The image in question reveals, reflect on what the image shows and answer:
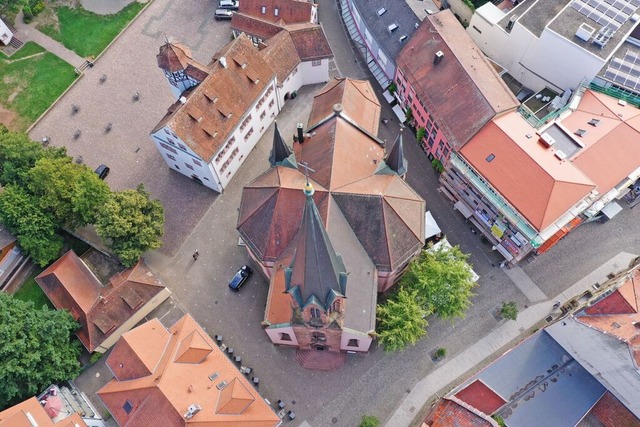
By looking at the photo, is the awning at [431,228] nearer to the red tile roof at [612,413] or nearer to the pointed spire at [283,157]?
the pointed spire at [283,157]

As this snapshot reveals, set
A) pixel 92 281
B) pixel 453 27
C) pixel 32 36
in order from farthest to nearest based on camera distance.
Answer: pixel 32 36 < pixel 453 27 < pixel 92 281

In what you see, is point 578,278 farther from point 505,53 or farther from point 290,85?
point 290,85

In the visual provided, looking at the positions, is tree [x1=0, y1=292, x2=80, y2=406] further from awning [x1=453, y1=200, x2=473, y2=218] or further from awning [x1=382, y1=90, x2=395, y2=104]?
awning [x1=382, y1=90, x2=395, y2=104]

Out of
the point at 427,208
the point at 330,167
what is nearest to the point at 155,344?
the point at 330,167

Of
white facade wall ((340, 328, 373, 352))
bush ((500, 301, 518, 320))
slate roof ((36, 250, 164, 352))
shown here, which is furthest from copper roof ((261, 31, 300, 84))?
bush ((500, 301, 518, 320))

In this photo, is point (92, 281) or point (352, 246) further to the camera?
point (92, 281)

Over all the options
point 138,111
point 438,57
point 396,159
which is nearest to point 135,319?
point 138,111
